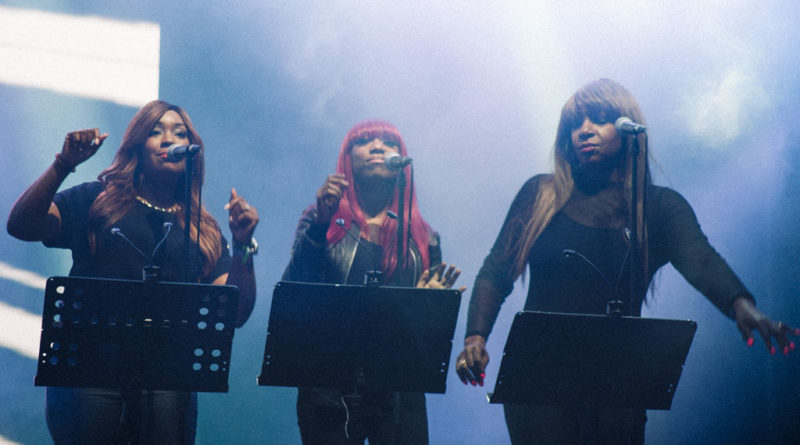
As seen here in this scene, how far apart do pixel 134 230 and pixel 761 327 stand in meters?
2.18

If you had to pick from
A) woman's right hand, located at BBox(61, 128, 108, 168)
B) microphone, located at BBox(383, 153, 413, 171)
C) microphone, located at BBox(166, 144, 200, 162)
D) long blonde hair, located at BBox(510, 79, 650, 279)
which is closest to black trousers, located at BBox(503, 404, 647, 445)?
long blonde hair, located at BBox(510, 79, 650, 279)

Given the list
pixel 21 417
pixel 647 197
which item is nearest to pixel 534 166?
pixel 647 197

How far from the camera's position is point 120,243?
2.73 meters

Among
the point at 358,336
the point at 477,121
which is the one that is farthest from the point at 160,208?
the point at 477,121

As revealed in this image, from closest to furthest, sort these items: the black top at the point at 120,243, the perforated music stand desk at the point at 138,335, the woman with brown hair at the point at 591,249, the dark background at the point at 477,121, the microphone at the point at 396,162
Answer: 1. the perforated music stand desk at the point at 138,335
2. the woman with brown hair at the point at 591,249
3. the black top at the point at 120,243
4. the microphone at the point at 396,162
5. the dark background at the point at 477,121

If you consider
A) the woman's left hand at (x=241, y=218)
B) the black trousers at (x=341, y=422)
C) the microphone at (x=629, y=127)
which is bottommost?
the black trousers at (x=341, y=422)

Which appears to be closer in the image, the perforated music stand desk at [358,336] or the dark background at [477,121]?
the perforated music stand desk at [358,336]

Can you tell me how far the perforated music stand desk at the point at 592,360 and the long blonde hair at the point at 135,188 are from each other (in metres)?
1.27

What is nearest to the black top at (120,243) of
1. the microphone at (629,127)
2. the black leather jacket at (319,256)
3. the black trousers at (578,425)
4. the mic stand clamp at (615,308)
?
the black leather jacket at (319,256)

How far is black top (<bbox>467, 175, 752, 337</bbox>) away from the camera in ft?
9.08

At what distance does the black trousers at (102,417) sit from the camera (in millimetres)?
2484

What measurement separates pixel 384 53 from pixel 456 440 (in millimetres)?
2164

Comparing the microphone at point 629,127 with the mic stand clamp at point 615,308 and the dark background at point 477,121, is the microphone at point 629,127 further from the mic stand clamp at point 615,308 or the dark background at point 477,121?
the dark background at point 477,121

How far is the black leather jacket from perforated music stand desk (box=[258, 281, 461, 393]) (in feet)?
1.44
